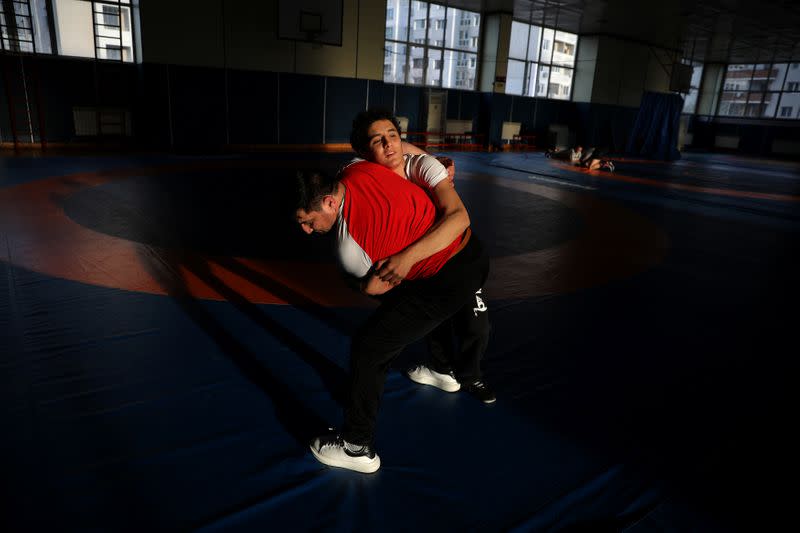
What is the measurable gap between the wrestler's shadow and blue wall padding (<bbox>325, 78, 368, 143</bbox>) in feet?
40.1

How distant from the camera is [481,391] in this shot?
2.83 metres

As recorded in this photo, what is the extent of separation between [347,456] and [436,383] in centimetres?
87

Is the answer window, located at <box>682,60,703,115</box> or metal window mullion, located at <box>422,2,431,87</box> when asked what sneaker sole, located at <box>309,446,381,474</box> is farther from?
window, located at <box>682,60,703,115</box>

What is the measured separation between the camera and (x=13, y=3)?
39.1 ft

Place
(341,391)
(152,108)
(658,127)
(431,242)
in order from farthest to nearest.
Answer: (658,127) < (152,108) < (341,391) < (431,242)

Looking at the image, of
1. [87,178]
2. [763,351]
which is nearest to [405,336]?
[763,351]

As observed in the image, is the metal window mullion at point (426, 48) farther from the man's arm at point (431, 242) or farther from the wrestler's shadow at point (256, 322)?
the man's arm at point (431, 242)

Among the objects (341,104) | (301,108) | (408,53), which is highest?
(408,53)

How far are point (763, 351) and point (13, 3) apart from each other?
52.3 ft

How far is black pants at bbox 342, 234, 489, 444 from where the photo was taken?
2078mm

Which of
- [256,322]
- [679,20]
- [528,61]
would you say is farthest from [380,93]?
[256,322]

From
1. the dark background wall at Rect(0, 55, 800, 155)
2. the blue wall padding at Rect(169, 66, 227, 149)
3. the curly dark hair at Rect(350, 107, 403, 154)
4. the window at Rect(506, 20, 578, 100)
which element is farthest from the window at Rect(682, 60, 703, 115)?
the curly dark hair at Rect(350, 107, 403, 154)

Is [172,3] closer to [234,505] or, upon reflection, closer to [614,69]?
[234,505]

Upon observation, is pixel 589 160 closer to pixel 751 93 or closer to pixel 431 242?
pixel 431 242
